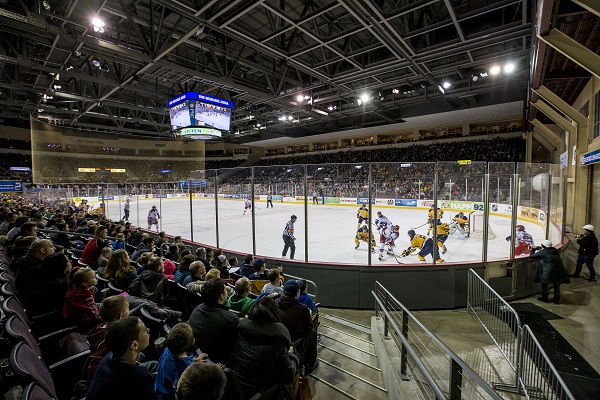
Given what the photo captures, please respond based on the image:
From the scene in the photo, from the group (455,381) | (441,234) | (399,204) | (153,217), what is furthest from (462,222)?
(153,217)

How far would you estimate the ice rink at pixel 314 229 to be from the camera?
855 centimetres

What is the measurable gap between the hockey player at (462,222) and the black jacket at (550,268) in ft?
11.4

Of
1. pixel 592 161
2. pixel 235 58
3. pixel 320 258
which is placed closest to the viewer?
pixel 320 258

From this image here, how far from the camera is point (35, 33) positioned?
8602 millimetres

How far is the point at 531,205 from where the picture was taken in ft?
29.8

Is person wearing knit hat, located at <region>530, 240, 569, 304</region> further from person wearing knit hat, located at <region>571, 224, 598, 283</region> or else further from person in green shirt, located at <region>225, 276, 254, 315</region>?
person in green shirt, located at <region>225, 276, 254, 315</region>

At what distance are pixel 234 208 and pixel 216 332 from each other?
33.8 feet

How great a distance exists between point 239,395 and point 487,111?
2257 cm

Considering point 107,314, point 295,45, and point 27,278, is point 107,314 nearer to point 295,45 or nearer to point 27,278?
point 27,278

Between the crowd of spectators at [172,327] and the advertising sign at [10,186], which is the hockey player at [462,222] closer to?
the crowd of spectators at [172,327]

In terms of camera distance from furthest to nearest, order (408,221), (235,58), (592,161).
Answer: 1. (408,221)
2. (235,58)
3. (592,161)

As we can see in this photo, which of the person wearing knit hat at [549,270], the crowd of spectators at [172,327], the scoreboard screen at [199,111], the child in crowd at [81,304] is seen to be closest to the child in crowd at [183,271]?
the crowd of spectators at [172,327]

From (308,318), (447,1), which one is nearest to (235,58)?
(447,1)

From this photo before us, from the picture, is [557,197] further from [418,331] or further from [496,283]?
[418,331]
